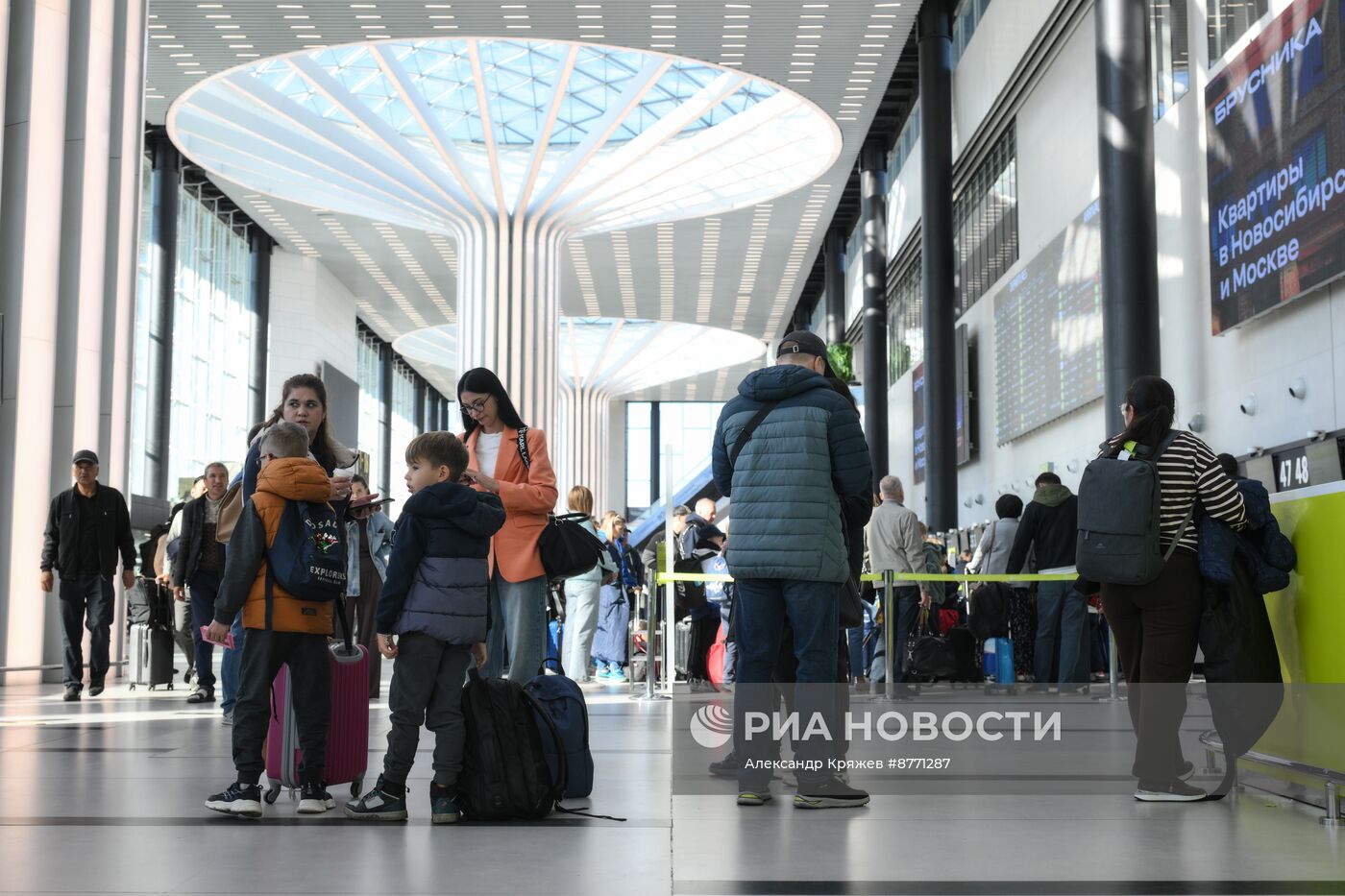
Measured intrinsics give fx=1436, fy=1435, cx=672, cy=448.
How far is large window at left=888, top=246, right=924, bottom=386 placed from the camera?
28.1 meters

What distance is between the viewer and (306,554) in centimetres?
478

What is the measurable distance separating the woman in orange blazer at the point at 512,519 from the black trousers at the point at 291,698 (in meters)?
0.74

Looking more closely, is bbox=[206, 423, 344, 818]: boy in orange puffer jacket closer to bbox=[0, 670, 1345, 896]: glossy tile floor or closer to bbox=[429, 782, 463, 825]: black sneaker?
bbox=[0, 670, 1345, 896]: glossy tile floor

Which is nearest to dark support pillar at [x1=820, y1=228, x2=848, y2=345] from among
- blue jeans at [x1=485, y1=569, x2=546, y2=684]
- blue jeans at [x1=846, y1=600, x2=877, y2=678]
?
blue jeans at [x1=846, y1=600, x2=877, y2=678]

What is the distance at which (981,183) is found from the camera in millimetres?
23234

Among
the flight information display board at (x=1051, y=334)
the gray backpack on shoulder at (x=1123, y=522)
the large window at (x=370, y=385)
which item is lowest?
the gray backpack on shoulder at (x=1123, y=522)

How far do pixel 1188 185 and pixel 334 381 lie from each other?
93.3 ft

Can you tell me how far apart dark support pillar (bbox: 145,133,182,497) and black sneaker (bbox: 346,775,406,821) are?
24.9 metres

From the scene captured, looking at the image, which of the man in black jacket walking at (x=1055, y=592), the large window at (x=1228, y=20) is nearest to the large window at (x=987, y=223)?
the large window at (x=1228, y=20)

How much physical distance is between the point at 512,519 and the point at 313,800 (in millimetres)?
1358

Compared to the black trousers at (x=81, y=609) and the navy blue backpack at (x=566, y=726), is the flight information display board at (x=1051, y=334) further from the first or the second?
the navy blue backpack at (x=566, y=726)

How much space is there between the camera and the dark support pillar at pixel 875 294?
27953 millimetres

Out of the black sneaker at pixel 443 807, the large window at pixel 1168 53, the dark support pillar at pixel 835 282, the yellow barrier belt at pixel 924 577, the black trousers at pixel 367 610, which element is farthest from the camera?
the dark support pillar at pixel 835 282

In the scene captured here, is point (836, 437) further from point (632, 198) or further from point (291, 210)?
point (291, 210)
